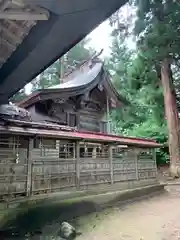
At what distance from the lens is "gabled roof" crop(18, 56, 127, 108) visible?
1076 cm

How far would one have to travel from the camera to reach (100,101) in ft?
48.2

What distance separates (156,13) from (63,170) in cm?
1261

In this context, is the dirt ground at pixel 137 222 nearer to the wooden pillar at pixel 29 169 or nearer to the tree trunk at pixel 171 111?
the wooden pillar at pixel 29 169

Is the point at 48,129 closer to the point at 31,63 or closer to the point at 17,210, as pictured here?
the point at 17,210

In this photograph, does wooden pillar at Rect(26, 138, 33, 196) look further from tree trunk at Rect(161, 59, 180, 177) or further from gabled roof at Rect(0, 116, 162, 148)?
tree trunk at Rect(161, 59, 180, 177)

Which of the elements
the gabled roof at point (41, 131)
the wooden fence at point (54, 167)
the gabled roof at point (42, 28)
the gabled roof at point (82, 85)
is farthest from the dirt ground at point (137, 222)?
the gabled roof at point (82, 85)

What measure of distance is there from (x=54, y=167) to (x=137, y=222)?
3.00 metres

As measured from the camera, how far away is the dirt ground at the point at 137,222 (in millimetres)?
5414

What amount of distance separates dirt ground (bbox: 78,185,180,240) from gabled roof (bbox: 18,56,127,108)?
5888mm

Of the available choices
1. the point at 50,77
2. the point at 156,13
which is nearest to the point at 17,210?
the point at 156,13

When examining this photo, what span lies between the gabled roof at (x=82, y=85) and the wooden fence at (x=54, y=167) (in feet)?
9.82

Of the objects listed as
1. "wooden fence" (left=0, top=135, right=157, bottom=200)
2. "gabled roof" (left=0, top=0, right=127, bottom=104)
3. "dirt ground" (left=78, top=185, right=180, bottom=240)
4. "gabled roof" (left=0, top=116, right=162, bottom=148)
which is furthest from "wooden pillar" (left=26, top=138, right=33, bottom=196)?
"gabled roof" (left=0, top=0, right=127, bottom=104)

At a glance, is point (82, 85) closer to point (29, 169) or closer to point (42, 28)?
point (29, 169)

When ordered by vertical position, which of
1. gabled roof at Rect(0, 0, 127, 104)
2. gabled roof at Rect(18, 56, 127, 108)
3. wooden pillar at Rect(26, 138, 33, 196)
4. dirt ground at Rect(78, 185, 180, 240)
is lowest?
dirt ground at Rect(78, 185, 180, 240)
